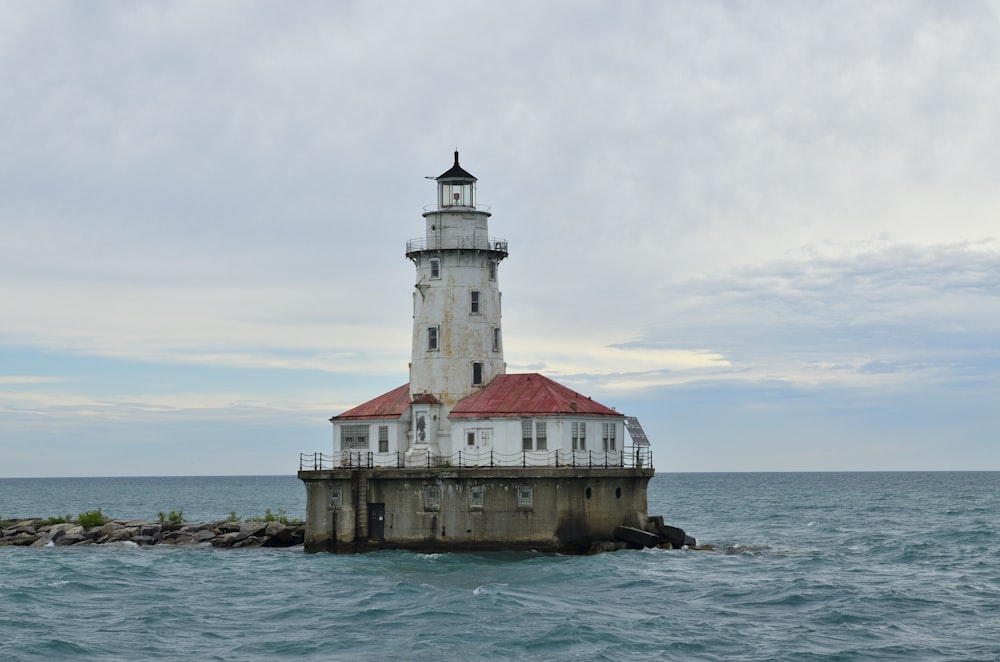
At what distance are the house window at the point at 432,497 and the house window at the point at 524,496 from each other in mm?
3224

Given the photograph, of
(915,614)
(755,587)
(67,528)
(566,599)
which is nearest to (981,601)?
(915,614)

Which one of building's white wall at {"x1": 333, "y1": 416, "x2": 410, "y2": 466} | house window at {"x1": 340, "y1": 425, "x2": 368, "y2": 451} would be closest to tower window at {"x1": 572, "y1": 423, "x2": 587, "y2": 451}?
building's white wall at {"x1": 333, "y1": 416, "x2": 410, "y2": 466}

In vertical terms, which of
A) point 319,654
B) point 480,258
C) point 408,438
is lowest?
point 319,654

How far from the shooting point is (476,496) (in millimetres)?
49781

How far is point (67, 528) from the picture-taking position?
63.1 meters

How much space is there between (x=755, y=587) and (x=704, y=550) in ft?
34.4

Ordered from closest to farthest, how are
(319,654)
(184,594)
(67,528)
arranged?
(319,654) < (184,594) < (67,528)

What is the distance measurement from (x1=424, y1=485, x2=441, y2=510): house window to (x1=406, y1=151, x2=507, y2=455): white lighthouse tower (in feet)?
15.3

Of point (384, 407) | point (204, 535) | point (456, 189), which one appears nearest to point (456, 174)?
point (456, 189)

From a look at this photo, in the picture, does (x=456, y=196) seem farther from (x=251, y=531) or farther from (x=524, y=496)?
(x=251, y=531)

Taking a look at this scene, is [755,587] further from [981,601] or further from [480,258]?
[480,258]

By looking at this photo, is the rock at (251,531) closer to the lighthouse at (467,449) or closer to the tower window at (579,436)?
the lighthouse at (467,449)

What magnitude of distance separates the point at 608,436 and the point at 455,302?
8786mm

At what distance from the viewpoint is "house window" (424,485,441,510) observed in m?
50.3
